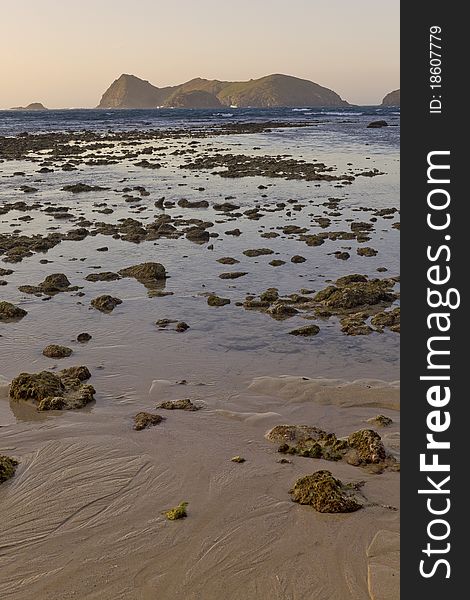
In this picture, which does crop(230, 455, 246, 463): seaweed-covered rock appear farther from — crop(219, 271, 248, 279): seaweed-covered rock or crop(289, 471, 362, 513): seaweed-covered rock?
crop(219, 271, 248, 279): seaweed-covered rock

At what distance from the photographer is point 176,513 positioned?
675 cm

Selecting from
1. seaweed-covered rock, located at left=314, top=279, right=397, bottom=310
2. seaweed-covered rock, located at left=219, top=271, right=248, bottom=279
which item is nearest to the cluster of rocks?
seaweed-covered rock, located at left=314, top=279, right=397, bottom=310

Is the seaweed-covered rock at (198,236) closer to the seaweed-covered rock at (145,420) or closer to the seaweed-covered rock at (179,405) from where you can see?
the seaweed-covered rock at (179,405)

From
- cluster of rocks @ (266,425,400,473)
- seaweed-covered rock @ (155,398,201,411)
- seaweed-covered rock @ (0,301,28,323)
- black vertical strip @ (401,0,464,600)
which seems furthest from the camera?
seaweed-covered rock @ (0,301,28,323)

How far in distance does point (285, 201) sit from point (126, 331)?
53.1 ft

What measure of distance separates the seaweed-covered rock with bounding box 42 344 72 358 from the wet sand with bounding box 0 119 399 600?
0.25 metres

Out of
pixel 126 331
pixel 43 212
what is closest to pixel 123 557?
pixel 126 331

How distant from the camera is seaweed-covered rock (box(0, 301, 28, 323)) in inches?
527

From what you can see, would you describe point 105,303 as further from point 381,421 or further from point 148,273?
point 381,421

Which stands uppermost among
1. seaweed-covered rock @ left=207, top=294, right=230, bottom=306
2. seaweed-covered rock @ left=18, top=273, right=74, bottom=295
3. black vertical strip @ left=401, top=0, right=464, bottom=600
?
black vertical strip @ left=401, top=0, right=464, bottom=600

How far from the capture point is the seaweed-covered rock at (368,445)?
25.2ft

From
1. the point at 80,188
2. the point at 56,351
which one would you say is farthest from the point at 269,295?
the point at 80,188

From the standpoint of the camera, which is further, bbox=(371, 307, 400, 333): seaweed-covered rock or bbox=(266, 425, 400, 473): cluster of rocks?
bbox=(371, 307, 400, 333): seaweed-covered rock

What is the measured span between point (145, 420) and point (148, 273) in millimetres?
8060
